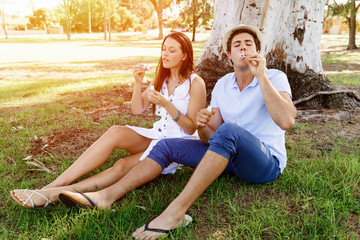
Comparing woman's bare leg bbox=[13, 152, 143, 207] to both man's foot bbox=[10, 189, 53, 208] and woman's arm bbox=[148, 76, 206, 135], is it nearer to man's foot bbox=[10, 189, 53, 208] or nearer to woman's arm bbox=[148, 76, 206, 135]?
man's foot bbox=[10, 189, 53, 208]

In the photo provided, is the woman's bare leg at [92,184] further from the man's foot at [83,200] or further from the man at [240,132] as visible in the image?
the man at [240,132]

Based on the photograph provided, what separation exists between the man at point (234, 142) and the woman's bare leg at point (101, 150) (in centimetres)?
39

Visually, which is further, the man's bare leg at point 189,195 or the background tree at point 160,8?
the background tree at point 160,8

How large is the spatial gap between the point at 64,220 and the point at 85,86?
213 inches

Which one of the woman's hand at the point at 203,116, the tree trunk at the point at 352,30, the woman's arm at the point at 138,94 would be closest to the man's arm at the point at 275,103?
the woman's hand at the point at 203,116

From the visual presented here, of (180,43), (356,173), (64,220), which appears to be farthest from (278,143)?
(64,220)

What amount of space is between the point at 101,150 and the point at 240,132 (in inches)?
52.7

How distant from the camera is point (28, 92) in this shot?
6.57 m

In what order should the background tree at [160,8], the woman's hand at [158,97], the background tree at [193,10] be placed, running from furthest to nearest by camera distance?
the background tree at [160,8]
the background tree at [193,10]
the woman's hand at [158,97]

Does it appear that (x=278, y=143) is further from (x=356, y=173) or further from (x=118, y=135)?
(x=118, y=135)

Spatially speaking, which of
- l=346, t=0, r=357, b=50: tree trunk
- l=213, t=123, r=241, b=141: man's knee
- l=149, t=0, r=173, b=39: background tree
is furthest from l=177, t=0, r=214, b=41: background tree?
l=213, t=123, r=241, b=141: man's knee

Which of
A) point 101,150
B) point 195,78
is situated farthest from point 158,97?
point 101,150

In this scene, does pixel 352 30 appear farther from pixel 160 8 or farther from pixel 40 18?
pixel 40 18

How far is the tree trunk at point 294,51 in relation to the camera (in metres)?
4.70
